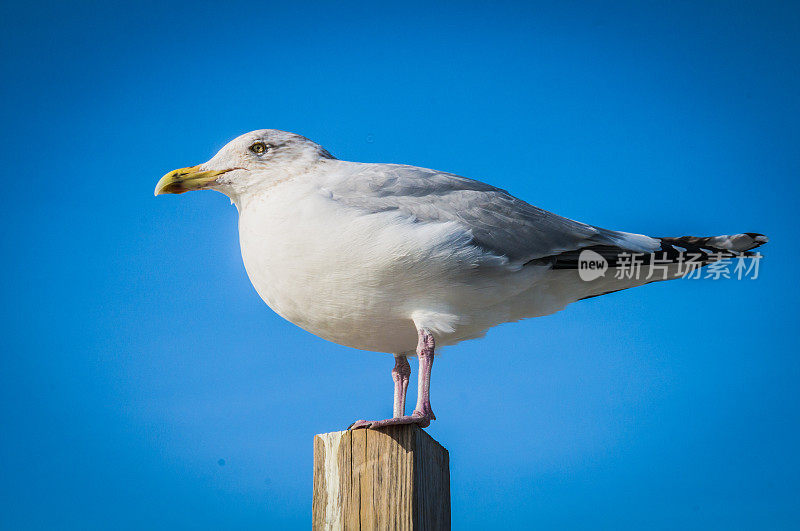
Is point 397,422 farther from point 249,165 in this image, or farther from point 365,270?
point 249,165

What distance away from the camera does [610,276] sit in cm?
497

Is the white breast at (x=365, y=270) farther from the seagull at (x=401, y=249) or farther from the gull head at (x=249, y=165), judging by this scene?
the gull head at (x=249, y=165)

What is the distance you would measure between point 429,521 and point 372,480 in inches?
14.5

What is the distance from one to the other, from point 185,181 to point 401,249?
1.58 m

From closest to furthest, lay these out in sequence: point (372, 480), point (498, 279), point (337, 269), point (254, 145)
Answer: point (372, 480)
point (337, 269)
point (498, 279)
point (254, 145)

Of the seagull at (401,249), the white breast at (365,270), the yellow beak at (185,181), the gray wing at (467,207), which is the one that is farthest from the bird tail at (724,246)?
the yellow beak at (185,181)

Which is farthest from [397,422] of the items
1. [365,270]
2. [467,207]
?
[467,207]

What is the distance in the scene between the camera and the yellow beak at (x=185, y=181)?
4805mm

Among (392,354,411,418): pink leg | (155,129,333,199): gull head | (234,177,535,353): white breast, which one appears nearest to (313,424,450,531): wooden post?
(234,177,535,353): white breast

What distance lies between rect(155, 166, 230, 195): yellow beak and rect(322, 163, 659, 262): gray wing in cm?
83

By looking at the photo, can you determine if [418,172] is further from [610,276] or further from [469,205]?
[610,276]

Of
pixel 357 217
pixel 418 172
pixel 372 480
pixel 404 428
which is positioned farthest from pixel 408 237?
pixel 372 480

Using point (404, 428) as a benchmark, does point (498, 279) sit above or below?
above

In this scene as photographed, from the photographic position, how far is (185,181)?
4.82 meters
